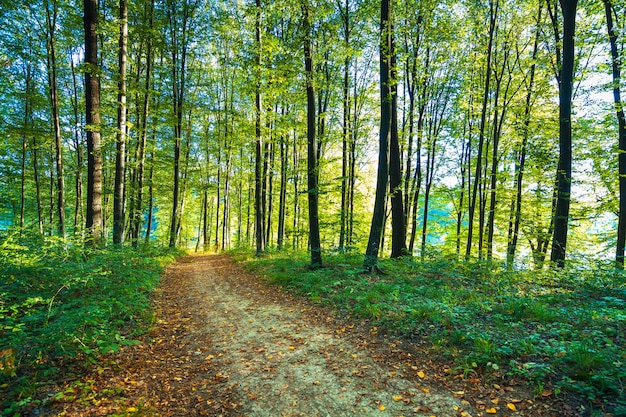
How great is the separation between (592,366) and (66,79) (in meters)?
27.7

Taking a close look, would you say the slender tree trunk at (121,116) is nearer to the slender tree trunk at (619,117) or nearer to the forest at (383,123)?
the forest at (383,123)

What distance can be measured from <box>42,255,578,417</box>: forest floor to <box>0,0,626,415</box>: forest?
59cm

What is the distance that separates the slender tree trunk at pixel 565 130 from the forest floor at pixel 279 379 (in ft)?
26.5

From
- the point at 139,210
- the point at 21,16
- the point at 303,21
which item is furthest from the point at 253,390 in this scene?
the point at 21,16

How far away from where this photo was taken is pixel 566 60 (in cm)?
931

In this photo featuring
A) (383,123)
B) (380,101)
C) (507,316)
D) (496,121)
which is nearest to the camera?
(507,316)

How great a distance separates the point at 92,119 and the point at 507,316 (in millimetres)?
12156

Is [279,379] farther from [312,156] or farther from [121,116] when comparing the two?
[121,116]

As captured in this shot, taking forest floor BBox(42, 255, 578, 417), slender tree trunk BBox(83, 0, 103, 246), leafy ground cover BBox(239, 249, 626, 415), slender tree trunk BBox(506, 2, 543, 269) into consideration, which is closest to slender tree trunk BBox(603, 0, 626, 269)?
slender tree trunk BBox(506, 2, 543, 269)

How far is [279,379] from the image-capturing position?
418 centimetres

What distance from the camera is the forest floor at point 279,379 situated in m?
3.42

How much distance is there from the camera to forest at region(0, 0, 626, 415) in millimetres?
7969

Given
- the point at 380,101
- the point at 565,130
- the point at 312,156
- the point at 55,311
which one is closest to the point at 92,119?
the point at 55,311

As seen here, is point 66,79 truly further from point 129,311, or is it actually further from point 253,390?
point 253,390
